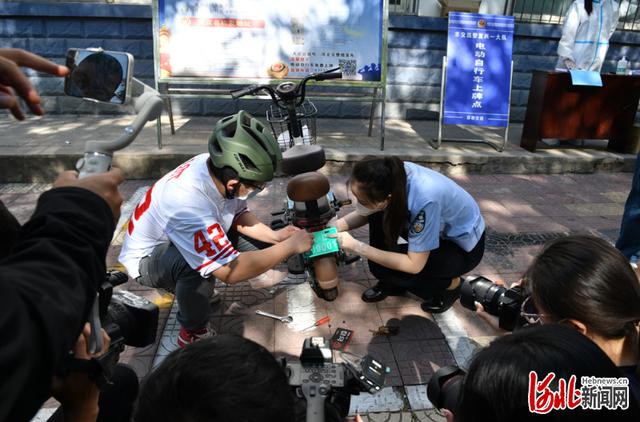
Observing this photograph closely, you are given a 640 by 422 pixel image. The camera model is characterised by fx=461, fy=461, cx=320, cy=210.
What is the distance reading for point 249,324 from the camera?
2.96 metres

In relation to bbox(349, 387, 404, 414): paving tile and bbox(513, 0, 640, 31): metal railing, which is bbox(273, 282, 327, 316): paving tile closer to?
bbox(349, 387, 404, 414): paving tile

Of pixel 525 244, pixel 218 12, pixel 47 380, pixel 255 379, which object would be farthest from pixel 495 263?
pixel 218 12

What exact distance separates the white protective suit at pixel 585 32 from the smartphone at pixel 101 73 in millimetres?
6457

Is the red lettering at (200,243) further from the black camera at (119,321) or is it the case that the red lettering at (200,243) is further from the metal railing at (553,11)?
the metal railing at (553,11)

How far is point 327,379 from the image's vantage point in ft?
4.35

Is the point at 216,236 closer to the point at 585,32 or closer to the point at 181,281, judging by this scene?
→ the point at 181,281

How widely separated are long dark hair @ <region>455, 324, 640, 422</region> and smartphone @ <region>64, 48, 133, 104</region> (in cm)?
120

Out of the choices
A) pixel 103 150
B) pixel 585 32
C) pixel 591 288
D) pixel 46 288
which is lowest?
pixel 591 288

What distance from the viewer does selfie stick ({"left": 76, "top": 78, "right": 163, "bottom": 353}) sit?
1.15 metres

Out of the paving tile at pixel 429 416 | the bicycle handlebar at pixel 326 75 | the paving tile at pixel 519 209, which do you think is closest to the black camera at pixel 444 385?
the paving tile at pixel 429 416

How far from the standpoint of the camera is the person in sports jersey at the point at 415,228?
2.56 metres

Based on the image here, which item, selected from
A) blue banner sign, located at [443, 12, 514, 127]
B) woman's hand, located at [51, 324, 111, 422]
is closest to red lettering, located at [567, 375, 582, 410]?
woman's hand, located at [51, 324, 111, 422]

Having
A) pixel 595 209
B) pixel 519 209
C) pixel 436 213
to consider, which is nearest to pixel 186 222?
pixel 436 213

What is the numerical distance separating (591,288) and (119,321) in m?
1.72
